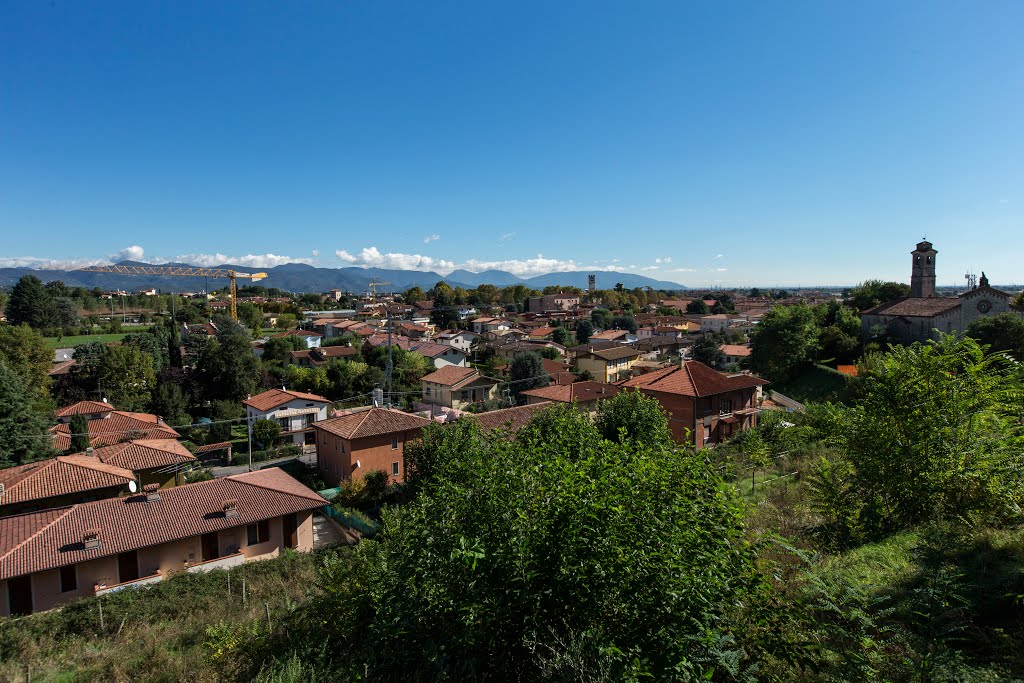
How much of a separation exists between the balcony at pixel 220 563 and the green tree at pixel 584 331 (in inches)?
2232

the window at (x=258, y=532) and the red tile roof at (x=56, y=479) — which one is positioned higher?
the red tile roof at (x=56, y=479)

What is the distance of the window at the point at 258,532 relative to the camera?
15508mm

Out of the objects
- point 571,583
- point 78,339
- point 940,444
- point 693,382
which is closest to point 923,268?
point 693,382

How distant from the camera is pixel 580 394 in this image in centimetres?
2980

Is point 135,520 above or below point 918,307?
below

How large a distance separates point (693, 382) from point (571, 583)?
21769 mm

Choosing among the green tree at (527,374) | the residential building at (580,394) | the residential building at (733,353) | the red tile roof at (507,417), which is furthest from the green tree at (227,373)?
the residential building at (733,353)

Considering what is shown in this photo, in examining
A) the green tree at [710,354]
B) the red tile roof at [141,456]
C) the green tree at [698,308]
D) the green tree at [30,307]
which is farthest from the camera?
the green tree at [698,308]

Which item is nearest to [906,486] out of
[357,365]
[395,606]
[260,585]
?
[395,606]

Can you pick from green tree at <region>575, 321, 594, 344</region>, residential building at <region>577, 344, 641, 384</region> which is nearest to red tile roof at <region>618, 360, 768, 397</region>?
residential building at <region>577, 344, 641, 384</region>

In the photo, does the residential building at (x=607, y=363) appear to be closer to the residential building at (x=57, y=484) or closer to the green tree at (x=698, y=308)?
the residential building at (x=57, y=484)

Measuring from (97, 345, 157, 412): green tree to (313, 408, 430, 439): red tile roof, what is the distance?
63.7 feet

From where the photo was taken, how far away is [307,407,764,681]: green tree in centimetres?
433

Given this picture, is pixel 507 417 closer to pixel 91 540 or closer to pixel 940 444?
pixel 91 540
